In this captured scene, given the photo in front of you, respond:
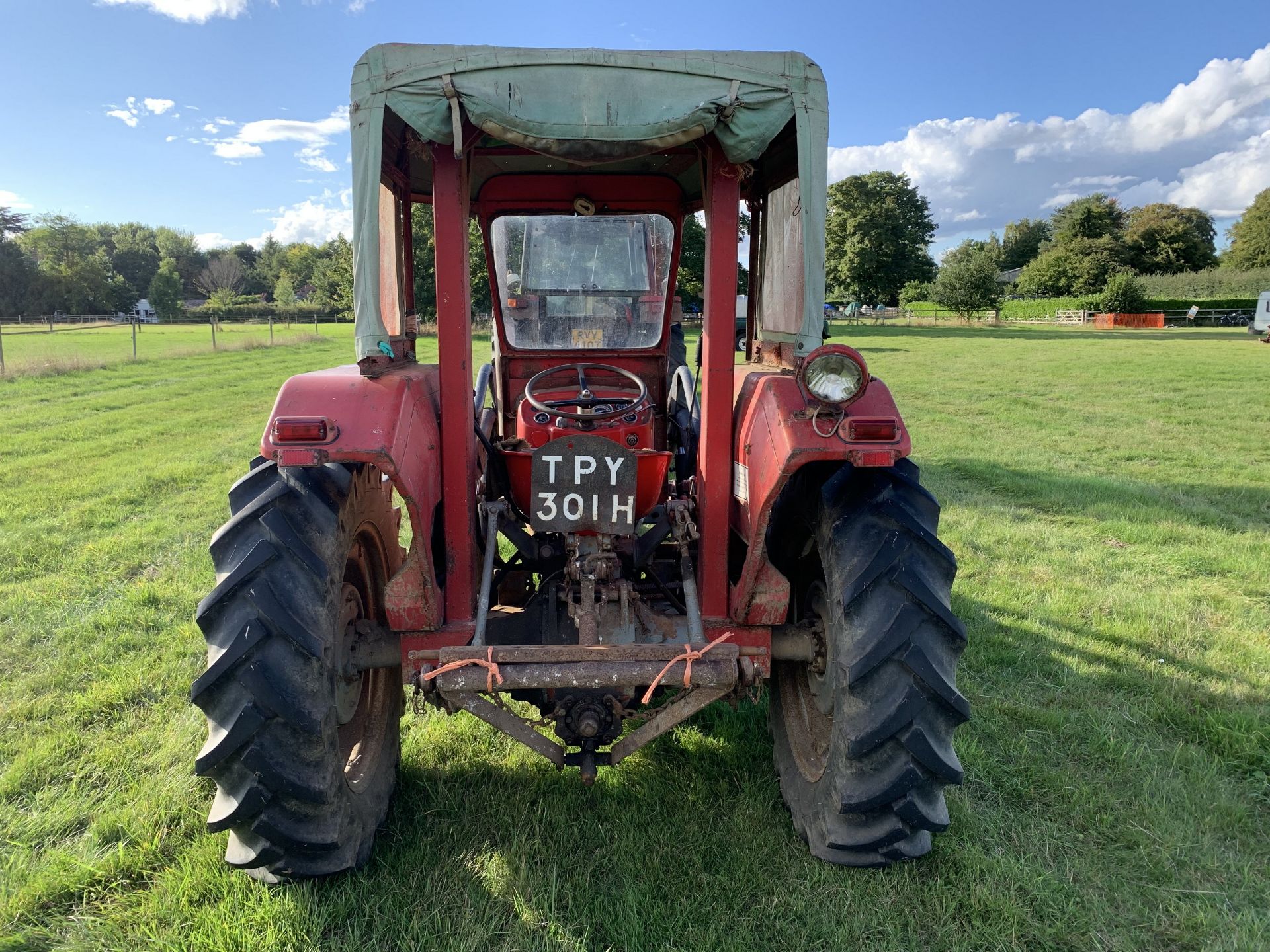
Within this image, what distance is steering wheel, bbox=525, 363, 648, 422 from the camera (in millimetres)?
3264

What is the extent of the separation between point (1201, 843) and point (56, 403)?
50.8 ft

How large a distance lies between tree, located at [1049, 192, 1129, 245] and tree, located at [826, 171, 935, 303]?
14.8 metres

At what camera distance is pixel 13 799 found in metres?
2.99

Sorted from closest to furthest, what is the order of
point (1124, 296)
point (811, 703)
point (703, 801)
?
point (703, 801)
point (811, 703)
point (1124, 296)

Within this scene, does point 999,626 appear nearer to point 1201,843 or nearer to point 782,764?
point 1201,843

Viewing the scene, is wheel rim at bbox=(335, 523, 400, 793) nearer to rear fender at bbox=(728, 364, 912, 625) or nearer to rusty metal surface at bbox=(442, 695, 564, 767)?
rusty metal surface at bbox=(442, 695, 564, 767)

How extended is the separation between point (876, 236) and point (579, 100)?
190 ft

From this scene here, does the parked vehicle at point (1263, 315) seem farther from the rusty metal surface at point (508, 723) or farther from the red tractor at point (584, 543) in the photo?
the rusty metal surface at point (508, 723)

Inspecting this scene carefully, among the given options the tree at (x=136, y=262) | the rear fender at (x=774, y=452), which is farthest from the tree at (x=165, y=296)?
the rear fender at (x=774, y=452)

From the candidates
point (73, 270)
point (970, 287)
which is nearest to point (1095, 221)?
point (970, 287)

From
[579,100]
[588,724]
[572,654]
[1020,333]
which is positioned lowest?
[588,724]

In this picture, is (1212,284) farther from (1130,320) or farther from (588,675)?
(588,675)

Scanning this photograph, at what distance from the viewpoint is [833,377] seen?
2373 mm

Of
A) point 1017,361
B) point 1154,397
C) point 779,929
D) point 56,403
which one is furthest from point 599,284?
point 1017,361
